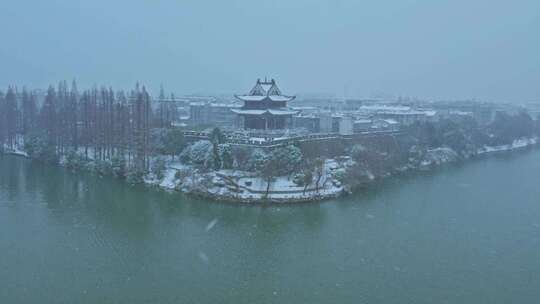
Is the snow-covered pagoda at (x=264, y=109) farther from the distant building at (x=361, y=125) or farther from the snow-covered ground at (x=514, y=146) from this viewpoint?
the snow-covered ground at (x=514, y=146)

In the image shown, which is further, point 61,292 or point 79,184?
point 79,184

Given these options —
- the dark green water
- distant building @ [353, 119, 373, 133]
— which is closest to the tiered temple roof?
distant building @ [353, 119, 373, 133]

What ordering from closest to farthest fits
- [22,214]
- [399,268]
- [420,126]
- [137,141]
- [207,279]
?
[207,279], [399,268], [22,214], [137,141], [420,126]

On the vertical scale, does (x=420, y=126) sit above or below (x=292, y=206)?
above

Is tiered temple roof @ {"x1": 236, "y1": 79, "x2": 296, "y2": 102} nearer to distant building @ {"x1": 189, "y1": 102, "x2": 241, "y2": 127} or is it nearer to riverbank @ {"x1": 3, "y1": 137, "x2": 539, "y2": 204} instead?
riverbank @ {"x1": 3, "y1": 137, "x2": 539, "y2": 204}

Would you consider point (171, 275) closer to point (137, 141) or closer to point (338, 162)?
point (137, 141)

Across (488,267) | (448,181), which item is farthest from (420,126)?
(488,267)

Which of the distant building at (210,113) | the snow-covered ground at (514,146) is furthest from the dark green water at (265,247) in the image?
the distant building at (210,113)
